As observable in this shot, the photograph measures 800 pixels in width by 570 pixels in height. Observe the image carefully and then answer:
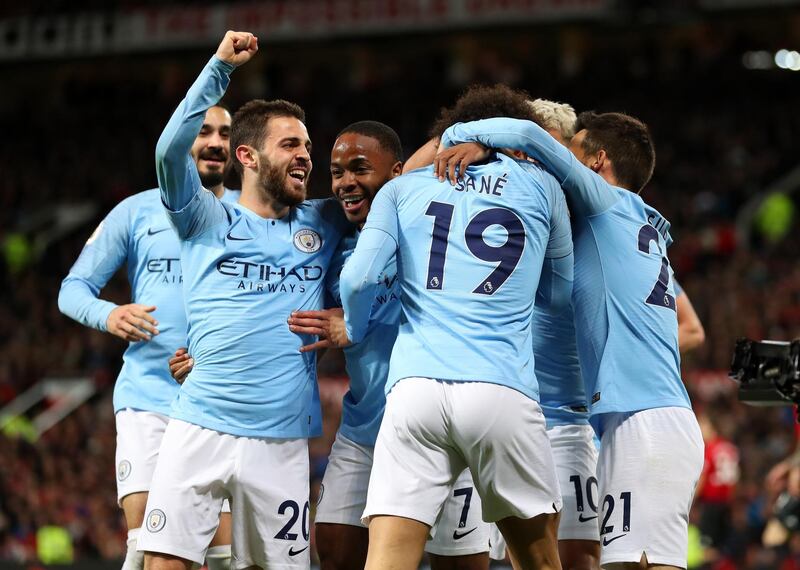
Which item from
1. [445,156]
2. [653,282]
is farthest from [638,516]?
[445,156]

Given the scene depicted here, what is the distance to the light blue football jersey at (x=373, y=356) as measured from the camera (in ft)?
16.3

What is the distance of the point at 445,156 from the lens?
443 cm

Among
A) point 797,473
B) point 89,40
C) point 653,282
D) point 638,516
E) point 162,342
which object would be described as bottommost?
point 797,473

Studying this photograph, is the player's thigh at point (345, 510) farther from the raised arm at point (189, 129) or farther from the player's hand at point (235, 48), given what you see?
the player's hand at point (235, 48)

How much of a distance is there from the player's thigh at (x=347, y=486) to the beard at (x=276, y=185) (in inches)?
41.8

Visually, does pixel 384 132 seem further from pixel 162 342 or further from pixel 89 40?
pixel 89 40

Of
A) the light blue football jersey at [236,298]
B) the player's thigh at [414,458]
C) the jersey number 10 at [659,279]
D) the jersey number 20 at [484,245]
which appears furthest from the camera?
the jersey number 10 at [659,279]

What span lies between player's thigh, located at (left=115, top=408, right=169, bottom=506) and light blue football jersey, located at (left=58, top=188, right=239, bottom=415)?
0.17ft

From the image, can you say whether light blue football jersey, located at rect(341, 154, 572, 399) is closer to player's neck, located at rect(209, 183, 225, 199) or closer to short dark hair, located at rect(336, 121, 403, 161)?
short dark hair, located at rect(336, 121, 403, 161)

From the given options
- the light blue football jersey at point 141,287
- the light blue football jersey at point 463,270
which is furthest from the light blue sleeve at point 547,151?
the light blue football jersey at point 141,287

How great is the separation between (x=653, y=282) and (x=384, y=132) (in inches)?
50.8

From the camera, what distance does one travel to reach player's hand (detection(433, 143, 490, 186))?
436cm

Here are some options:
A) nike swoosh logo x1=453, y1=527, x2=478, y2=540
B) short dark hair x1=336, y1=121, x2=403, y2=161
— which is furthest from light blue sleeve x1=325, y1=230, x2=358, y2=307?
nike swoosh logo x1=453, y1=527, x2=478, y2=540

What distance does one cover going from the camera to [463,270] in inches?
166
